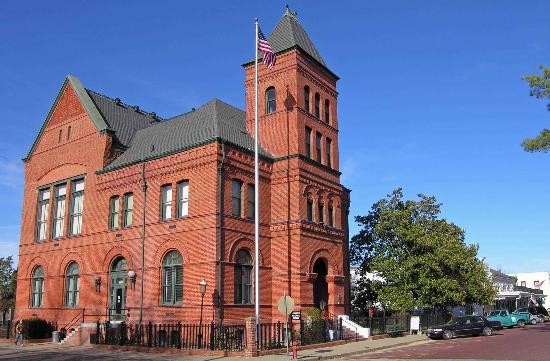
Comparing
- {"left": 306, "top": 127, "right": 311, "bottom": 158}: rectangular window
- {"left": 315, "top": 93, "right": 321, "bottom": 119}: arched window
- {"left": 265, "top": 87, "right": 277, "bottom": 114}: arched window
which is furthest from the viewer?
{"left": 315, "top": 93, "right": 321, "bottom": 119}: arched window

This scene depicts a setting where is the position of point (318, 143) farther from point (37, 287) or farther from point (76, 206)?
point (37, 287)

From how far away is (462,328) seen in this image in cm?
3478

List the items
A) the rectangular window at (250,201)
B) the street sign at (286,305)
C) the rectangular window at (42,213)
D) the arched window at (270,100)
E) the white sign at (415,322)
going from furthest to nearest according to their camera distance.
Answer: the rectangular window at (42,213), the white sign at (415,322), the arched window at (270,100), the rectangular window at (250,201), the street sign at (286,305)

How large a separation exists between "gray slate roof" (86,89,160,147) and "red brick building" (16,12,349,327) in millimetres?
131

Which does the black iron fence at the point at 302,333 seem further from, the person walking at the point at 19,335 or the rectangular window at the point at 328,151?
the person walking at the point at 19,335

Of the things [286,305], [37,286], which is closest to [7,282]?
[37,286]

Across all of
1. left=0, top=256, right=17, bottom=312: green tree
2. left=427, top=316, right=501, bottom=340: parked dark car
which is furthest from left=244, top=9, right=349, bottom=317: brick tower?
left=0, top=256, right=17, bottom=312: green tree

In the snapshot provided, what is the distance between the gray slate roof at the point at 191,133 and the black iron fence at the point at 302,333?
10.5 m

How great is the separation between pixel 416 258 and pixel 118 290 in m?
20.2

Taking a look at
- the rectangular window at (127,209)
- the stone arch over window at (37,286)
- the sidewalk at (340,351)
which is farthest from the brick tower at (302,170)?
the stone arch over window at (37,286)

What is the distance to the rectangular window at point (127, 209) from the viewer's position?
3409 centimetres

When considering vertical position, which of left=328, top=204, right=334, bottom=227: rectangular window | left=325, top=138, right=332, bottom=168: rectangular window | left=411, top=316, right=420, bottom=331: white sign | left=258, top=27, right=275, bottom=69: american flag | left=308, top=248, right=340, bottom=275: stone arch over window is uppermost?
left=258, top=27, right=275, bottom=69: american flag

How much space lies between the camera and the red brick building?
30355 millimetres

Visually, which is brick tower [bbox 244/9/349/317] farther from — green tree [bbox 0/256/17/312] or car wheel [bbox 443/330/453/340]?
green tree [bbox 0/256/17/312]
